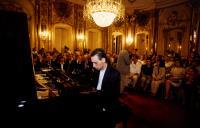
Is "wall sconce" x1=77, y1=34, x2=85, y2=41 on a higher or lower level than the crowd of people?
higher

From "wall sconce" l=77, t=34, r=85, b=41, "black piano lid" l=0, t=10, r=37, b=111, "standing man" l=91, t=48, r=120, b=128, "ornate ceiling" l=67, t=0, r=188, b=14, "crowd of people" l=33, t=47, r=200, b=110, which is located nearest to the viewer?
"black piano lid" l=0, t=10, r=37, b=111

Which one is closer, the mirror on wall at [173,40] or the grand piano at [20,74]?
the grand piano at [20,74]

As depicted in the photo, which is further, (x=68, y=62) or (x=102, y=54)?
(x=68, y=62)

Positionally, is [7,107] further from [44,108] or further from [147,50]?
[147,50]

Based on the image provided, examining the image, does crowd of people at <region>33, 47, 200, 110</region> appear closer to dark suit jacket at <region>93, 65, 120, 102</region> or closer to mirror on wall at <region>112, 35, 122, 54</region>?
dark suit jacket at <region>93, 65, 120, 102</region>

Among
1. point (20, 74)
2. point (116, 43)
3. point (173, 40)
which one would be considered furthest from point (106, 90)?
point (116, 43)

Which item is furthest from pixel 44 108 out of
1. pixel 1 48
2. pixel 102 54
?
pixel 102 54

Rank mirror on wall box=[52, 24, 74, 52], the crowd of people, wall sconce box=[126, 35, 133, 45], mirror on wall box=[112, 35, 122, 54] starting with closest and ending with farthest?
1. the crowd of people
2. mirror on wall box=[52, 24, 74, 52]
3. wall sconce box=[126, 35, 133, 45]
4. mirror on wall box=[112, 35, 122, 54]

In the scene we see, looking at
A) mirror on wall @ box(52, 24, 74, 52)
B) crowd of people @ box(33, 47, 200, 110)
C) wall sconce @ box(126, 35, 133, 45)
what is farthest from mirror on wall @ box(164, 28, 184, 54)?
mirror on wall @ box(52, 24, 74, 52)

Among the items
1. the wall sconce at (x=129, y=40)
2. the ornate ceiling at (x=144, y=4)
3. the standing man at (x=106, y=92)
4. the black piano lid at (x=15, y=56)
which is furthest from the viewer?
the wall sconce at (x=129, y=40)

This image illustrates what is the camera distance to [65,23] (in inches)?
424

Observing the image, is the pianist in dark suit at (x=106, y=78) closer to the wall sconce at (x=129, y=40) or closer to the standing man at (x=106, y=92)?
the standing man at (x=106, y=92)

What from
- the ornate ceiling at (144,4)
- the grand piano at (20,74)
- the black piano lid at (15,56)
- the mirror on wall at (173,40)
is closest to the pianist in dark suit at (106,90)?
the grand piano at (20,74)

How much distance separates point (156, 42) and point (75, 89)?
8.97 meters
